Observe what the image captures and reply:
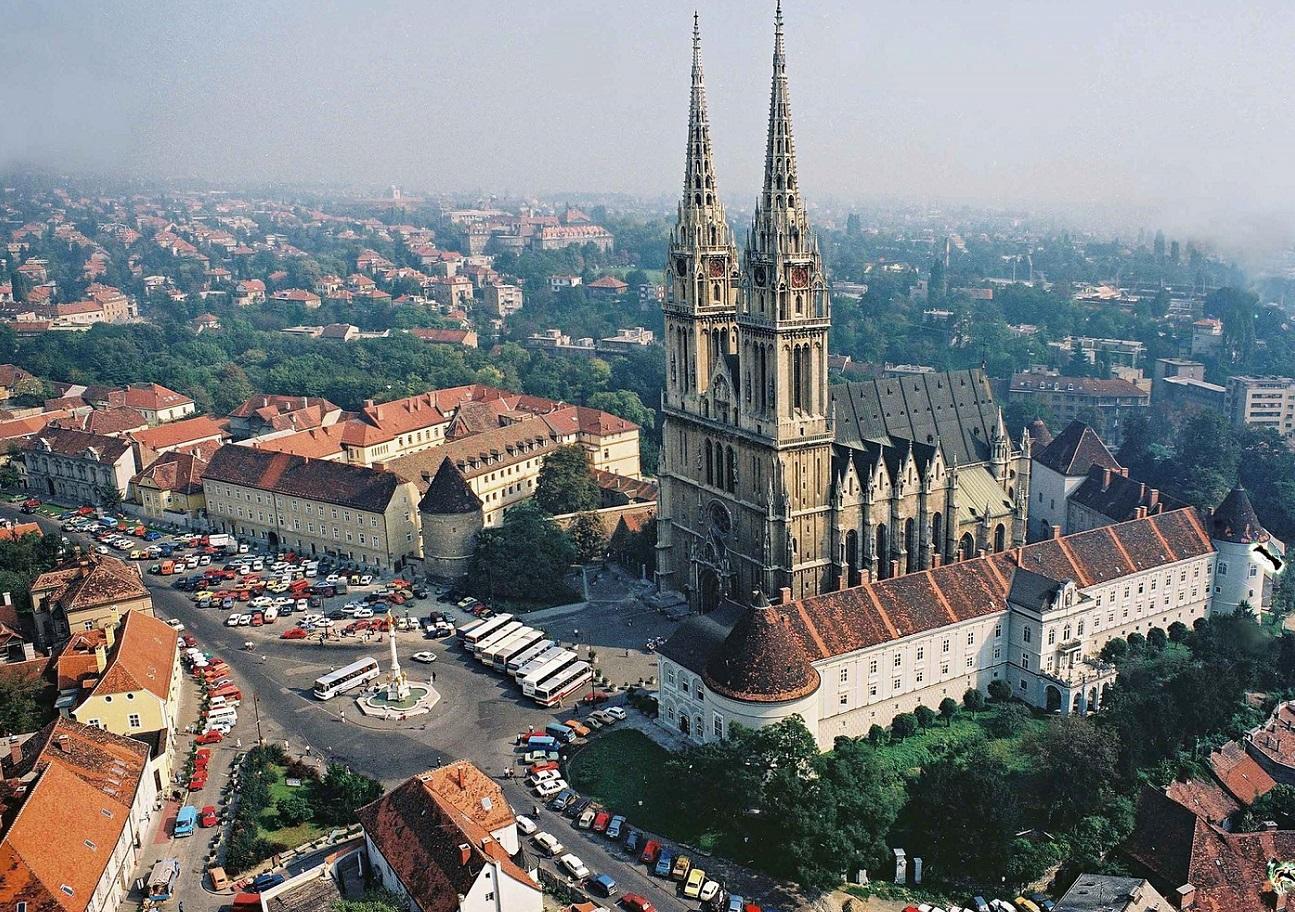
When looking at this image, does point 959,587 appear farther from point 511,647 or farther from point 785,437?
point 511,647

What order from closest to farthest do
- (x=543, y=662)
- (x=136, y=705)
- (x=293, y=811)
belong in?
(x=293, y=811) < (x=136, y=705) < (x=543, y=662)

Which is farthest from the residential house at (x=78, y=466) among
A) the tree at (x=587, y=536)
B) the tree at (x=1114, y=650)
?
the tree at (x=1114, y=650)

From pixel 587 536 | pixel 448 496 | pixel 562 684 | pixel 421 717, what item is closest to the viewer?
pixel 421 717

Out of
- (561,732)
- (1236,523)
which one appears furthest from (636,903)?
(1236,523)

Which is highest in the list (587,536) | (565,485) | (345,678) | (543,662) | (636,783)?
(565,485)

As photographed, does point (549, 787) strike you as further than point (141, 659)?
No

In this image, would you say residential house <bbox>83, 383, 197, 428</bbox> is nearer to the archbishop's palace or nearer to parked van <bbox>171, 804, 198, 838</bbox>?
the archbishop's palace

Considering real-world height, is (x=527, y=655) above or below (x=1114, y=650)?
below

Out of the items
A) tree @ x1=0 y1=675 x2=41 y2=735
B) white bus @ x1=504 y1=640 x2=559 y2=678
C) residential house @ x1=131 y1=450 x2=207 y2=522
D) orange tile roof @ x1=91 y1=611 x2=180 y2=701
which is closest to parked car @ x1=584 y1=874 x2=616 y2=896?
white bus @ x1=504 y1=640 x2=559 y2=678
